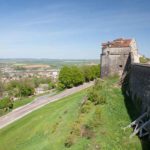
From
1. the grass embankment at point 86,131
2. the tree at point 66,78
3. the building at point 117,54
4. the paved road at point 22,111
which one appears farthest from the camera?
the tree at point 66,78

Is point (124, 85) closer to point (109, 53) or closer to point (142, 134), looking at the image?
point (109, 53)

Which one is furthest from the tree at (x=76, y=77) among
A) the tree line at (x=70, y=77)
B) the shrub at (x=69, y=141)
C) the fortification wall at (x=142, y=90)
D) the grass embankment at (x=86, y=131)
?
the shrub at (x=69, y=141)

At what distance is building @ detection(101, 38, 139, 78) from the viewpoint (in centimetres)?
3747

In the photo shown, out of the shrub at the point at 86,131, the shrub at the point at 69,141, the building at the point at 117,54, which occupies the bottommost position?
the shrub at the point at 69,141

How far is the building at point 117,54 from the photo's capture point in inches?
1475

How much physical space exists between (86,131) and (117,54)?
17946mm

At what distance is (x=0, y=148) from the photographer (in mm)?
30109

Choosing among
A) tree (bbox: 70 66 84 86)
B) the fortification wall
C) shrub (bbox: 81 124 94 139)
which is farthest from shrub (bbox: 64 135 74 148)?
tree (bbox: 70 66 84 86)

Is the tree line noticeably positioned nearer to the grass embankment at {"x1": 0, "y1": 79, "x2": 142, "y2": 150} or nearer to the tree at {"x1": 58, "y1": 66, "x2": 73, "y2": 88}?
the tree at {"x1": 58, "y1": 66, "x2": 73, "y2": 88}

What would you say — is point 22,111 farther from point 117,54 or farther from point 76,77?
point 76,77

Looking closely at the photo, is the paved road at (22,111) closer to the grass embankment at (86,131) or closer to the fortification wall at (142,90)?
the grass embankment at (86,131)

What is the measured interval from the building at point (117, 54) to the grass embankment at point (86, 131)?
14.0 ft

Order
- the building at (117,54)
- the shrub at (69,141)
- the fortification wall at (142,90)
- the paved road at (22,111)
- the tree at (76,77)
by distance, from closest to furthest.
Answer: the fortification wall at (142,90), the shrub at (69,141), the building at (117,54), the paved road at (22,111), the tree at (76,77)

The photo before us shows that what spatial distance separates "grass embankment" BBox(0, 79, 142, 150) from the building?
4.26m
